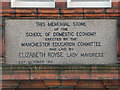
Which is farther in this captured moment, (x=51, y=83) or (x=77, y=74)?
(x=51, y=83)

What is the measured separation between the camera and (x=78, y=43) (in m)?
6.84

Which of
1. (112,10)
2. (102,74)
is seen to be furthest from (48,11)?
(102,74)

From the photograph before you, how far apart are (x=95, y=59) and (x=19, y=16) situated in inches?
110

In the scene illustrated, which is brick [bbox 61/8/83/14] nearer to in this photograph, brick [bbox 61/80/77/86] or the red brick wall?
the red brick wall

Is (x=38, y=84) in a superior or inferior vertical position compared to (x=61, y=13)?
inferior

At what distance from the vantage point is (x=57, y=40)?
6.84 meters

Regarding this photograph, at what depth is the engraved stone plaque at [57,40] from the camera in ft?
22.4

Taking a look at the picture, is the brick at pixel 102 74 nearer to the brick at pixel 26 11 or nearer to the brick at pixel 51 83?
the brick at pixel 51 83

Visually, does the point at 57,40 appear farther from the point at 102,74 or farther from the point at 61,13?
the point at 102,74

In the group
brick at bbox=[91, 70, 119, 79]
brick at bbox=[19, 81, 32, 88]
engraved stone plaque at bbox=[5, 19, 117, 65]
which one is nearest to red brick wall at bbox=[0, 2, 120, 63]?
engraved stone plaque at bbox=[5, 19, 117, 65]

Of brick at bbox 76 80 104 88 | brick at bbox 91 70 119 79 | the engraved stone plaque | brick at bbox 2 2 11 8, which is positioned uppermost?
brick at bbox 2 2 11 8

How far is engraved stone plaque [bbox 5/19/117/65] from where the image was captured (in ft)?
22.4

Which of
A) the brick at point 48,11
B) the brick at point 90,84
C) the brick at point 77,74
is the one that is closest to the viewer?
the brick at point 77,74

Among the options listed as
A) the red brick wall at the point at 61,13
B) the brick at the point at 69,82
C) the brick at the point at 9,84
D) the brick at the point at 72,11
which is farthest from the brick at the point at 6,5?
the brick at the point at 69,82
